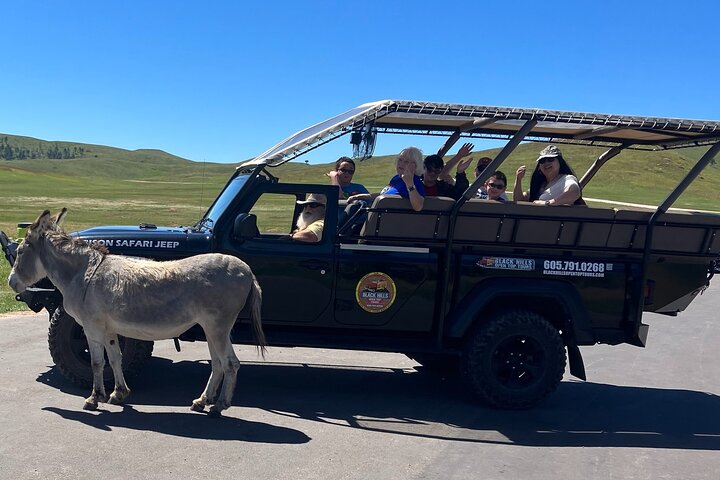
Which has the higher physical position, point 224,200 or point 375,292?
point 224,200

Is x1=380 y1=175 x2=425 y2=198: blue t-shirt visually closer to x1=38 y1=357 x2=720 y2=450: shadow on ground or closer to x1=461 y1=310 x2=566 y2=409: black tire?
x1=461 y1=310 x2=566 y2=409: black tire

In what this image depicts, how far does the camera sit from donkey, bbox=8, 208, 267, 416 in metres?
5.99

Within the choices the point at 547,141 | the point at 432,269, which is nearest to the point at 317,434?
the point at 432,269

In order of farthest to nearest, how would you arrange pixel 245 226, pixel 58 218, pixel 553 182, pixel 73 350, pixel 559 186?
pixel 553 182, pixel 559 186, pixel 73 350, pixel 245 226, pixel 58 218

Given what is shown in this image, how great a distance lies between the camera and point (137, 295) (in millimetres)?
6016

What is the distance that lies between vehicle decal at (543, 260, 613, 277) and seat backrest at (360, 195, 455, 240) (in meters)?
1.12

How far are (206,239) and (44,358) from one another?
8.77ft

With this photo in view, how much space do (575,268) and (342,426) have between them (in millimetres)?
2834

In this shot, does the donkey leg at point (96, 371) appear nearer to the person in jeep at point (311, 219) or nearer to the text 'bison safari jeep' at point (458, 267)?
the text 'bison safari jeep' at point (458, 267)

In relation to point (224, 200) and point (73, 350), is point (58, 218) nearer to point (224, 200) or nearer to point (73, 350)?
point (73, 350)

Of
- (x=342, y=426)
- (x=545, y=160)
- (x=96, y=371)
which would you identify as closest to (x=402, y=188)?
(x=545, y=160)

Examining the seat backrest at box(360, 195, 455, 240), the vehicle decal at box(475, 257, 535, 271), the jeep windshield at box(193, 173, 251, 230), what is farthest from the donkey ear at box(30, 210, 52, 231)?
the vehicle decal at box(475, 257, 535, 271)

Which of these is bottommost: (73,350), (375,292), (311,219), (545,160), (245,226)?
(73,350)

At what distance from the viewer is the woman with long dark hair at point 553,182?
718 cm
